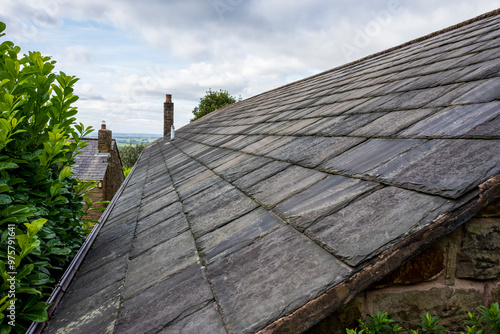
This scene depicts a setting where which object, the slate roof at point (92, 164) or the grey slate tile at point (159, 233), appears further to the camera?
the slate roof at point (92, 164)

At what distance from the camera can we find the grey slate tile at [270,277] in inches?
40.1

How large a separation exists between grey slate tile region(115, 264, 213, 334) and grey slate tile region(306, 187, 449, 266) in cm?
50

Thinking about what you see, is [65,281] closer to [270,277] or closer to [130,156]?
[270,277]

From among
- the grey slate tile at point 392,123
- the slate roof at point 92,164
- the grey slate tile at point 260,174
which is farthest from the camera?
the slate roof at point 92,164

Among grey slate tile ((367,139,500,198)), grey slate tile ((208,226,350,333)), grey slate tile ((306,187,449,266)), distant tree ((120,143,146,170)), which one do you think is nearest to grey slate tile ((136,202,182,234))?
grey slate tile ((208,226,350,333))

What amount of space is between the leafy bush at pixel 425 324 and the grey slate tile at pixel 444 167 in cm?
40

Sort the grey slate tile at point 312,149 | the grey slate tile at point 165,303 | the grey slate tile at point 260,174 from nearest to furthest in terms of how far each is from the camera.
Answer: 1. the grey slate tile at point 165,303
2. the grey slate tile at point 312,149
3. the grey slate tile at point 260,174

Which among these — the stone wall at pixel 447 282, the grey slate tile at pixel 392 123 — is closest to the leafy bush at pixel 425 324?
the stone wall at pixel 447 282

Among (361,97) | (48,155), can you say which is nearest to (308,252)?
(48,155)

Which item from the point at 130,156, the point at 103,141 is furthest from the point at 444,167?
the point at 130,156

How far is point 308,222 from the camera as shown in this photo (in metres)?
1.41

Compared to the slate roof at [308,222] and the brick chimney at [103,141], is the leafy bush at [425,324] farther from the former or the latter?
the brick chimney at [103,141]

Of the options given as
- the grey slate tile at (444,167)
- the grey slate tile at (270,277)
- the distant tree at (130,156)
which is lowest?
the distant tree at (130,156)

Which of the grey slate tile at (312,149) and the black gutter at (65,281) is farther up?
the grey slate tile at (312,149)
